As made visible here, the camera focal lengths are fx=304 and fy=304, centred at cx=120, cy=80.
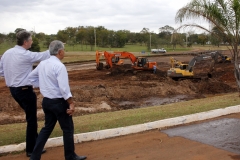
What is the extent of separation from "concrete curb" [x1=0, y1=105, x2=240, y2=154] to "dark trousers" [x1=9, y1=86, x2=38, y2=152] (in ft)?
1.27

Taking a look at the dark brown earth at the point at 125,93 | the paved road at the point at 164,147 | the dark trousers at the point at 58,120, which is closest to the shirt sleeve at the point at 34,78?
the dark trousers at the point at 58,120

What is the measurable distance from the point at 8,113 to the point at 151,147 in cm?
867

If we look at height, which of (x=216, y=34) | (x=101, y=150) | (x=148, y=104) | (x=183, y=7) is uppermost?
(x=183, y=7)

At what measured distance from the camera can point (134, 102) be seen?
1591 centimetres

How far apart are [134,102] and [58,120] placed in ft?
38.0

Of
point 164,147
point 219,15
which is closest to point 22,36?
point 164,147

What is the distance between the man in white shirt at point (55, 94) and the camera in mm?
4281

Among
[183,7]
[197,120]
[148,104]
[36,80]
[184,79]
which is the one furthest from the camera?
[184,79]

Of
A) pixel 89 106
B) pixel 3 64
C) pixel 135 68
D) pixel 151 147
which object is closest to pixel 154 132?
pixel 151 147

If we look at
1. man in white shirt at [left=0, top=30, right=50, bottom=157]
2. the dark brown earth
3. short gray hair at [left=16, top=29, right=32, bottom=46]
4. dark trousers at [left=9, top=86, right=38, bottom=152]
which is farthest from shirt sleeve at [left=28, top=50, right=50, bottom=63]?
the dark brown earth

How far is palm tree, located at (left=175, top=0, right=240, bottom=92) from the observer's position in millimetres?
10953

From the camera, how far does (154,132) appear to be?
6285 mm

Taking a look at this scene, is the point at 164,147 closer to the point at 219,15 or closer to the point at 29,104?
the point at 29,104

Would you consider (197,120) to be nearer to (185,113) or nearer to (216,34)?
(185,113)
